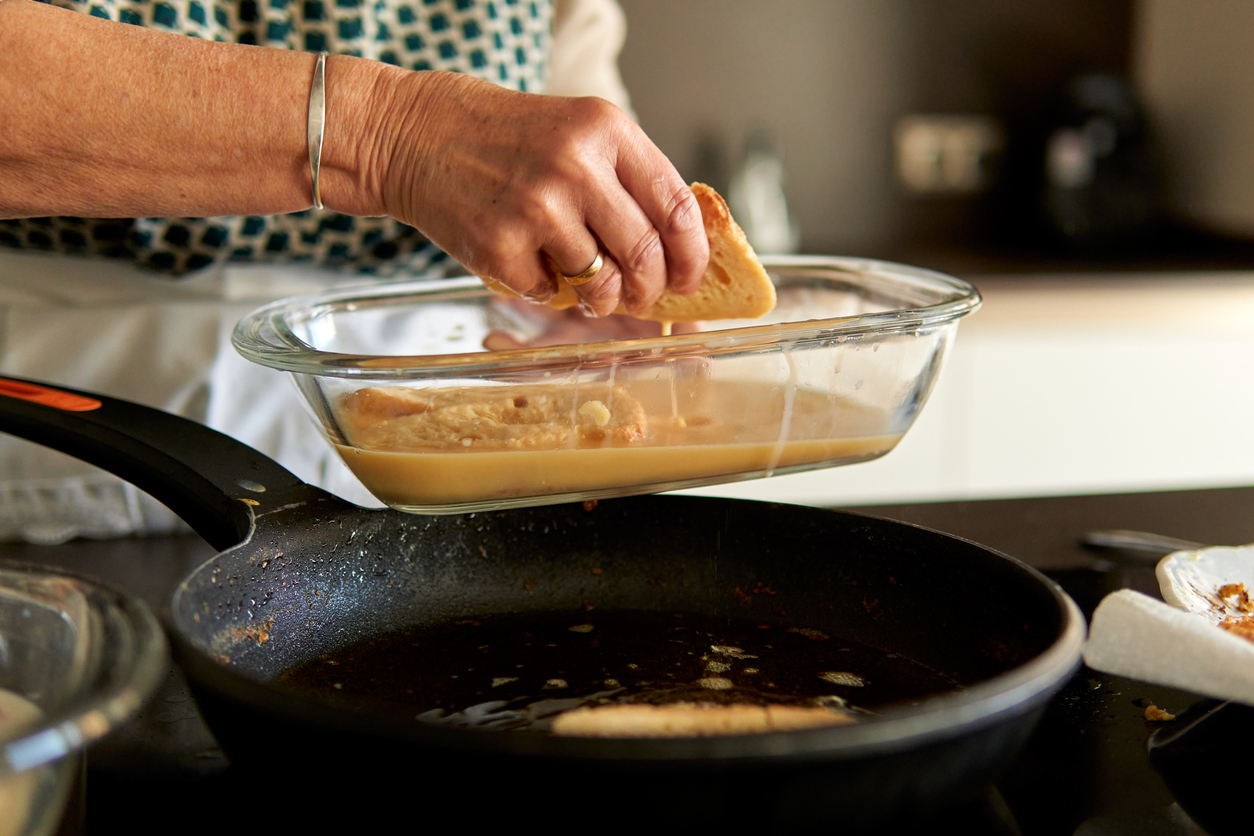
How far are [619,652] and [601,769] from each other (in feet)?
0.75

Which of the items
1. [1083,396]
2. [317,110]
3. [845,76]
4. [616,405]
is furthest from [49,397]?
[845,76]

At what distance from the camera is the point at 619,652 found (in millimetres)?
538

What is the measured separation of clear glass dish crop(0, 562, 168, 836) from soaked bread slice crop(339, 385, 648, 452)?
20cm

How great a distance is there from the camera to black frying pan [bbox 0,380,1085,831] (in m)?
0.31

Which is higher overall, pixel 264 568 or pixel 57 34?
pixel 57 34

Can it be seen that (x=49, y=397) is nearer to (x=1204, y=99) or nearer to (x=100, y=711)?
(x=100, y=711)

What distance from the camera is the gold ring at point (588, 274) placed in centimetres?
60

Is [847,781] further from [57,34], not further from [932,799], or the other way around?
[57,34]

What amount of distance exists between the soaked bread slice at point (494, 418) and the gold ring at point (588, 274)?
0.25 ft

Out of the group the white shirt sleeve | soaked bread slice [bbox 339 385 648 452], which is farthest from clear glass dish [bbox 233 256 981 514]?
the white shirt sleeve

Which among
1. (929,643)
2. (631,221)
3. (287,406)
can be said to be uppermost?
(631,221)

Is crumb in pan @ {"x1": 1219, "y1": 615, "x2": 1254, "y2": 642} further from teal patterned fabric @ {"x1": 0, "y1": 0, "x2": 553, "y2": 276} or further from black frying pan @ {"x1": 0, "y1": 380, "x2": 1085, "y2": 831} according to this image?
teal patterned fabric @ {"x1": 0, "y1": 0, "x2": 553, "y2": 276}

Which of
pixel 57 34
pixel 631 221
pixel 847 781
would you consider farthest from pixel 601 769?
pixel 57 34

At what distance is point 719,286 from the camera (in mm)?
677
